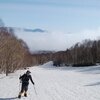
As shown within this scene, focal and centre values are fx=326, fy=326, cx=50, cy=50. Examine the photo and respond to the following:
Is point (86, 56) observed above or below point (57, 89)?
above

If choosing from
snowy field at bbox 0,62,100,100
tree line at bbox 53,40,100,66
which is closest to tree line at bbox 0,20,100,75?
tree line at bbox 53,40,100,66

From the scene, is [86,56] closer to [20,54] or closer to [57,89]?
[20,54]

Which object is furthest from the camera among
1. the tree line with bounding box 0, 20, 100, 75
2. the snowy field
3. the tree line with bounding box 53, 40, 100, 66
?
the tree line with bounding box 53, 40, 100, 66

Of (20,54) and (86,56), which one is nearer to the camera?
(20,54)

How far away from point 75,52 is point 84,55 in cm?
1534

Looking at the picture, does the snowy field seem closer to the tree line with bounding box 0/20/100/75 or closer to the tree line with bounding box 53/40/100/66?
the tree line with bounding box 0/20/100/75

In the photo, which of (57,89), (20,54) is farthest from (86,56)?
(57,89)

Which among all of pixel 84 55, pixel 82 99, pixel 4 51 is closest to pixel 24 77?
pixel 82 99

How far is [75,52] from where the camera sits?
164m

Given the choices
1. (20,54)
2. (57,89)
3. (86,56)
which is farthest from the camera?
(86,56)

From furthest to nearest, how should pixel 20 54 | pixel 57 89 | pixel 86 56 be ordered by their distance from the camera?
1. pixel 86 56
2. pixel 20 54
3. pixel 57 89

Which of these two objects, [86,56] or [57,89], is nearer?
[57,89]

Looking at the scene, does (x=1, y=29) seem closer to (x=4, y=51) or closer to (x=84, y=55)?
(x=4, y=51)

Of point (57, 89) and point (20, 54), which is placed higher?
point (20, 54)
